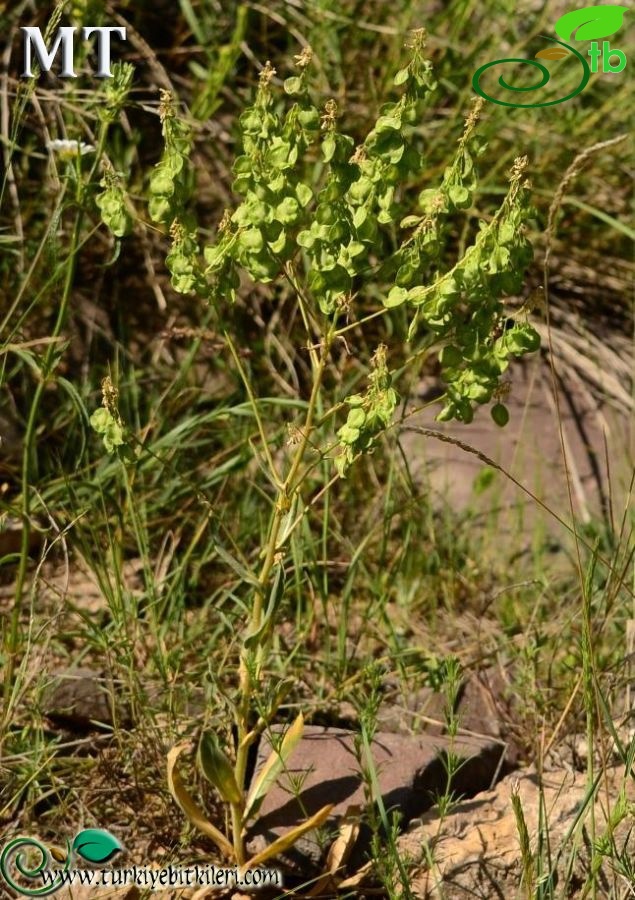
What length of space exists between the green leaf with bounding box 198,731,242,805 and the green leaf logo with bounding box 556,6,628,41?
233 cm

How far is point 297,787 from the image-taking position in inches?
70.7

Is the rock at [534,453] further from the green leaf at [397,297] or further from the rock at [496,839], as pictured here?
the green leaf at [397,297]

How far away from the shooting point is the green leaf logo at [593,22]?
323 centimetres

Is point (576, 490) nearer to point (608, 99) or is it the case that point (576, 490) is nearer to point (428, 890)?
point (608, 99)

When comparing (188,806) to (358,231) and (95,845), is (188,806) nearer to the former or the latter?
(95,845)

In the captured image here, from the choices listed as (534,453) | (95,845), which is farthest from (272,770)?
(534,453)

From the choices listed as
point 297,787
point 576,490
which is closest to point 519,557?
point 576,490

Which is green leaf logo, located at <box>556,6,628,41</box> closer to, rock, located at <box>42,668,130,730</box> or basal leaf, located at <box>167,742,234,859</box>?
rock, located at <box>42,668,130,730</box>

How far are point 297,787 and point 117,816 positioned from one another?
1.16 feet

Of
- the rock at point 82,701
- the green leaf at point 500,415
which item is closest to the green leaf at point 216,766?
the rock at point 82,701

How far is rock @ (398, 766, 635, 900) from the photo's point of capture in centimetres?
180


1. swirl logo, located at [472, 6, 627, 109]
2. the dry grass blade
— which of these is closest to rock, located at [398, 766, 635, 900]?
the dry grass blade

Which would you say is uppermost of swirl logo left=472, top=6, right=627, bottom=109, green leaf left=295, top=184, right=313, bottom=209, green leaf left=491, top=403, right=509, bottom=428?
swirl logo left=472, top=6, right=627, bottom=109

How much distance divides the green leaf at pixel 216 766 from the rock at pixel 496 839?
0.30m
